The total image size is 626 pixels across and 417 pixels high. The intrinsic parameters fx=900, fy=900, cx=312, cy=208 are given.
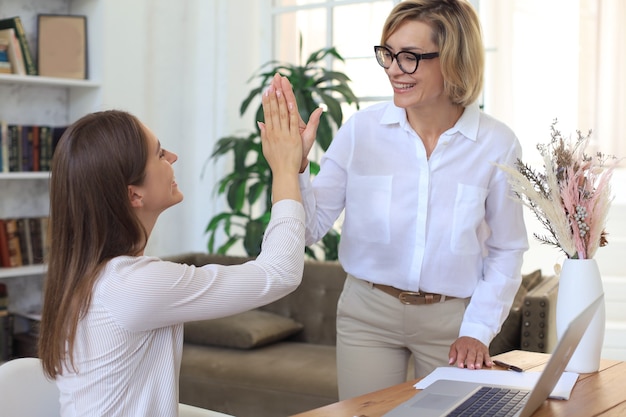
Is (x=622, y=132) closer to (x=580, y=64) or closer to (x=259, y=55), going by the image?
(x=580, y=64)

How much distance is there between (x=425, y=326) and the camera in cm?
213

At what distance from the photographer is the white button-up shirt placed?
2.15m

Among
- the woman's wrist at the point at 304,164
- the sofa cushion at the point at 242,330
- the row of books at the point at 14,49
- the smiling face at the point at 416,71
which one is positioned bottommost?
the sofa cushion at the point at 242,330

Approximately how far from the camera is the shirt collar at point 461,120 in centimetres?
218

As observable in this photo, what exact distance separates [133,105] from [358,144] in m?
2.95

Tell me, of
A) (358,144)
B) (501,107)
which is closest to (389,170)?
(358,144)

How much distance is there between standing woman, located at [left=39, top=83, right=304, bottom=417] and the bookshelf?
3001mm

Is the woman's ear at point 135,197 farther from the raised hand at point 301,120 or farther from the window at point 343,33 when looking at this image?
the window at point 343,33

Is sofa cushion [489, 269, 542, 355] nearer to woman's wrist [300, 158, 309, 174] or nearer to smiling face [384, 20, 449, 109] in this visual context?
smiling face [384, 20, 449, 109]

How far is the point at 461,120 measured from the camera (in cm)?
220

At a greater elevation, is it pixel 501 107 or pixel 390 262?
pixel 501 107

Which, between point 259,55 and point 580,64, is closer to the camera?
point 259,55

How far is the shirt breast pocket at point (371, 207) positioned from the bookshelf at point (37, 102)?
8.80 ft

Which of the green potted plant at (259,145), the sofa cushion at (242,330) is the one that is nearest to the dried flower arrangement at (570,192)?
the sofa cushion at (242,330)
